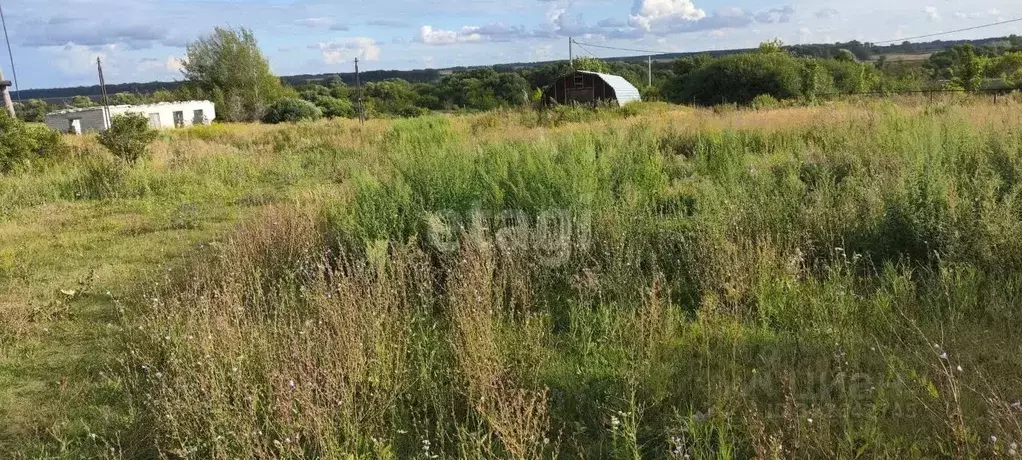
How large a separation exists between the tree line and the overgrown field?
31.5 m

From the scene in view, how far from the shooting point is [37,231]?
846 centimetres

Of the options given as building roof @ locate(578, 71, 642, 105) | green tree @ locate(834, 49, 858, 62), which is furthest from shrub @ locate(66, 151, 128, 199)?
green tree @ locate(834, 49, 858, 62)

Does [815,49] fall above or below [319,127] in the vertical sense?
above

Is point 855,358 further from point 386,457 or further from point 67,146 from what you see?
point 67,146

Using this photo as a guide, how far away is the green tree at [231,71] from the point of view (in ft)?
177

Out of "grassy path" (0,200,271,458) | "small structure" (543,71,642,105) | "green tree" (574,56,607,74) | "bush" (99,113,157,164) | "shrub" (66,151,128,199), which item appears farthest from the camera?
"green tree" (574,56,607,74)

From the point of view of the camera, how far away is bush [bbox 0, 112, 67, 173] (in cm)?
1252

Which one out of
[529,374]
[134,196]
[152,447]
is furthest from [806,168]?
[134,196]

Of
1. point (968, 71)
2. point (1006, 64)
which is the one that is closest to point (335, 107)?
point (968, 71)

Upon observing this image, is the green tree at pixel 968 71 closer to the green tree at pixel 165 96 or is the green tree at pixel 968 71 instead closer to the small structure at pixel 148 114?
the small structure at pixel 148 114

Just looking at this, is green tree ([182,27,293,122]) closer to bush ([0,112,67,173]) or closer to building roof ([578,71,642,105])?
building roof ([578,71,642,105])

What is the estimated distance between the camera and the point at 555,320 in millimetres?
4254

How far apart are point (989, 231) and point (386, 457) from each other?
402cm

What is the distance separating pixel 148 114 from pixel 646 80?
42765 mm
